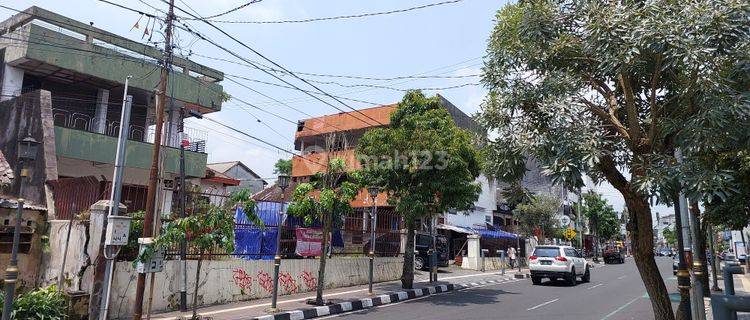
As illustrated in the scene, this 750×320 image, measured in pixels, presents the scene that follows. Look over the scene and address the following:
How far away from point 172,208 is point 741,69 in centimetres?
1302

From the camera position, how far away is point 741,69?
196 inches

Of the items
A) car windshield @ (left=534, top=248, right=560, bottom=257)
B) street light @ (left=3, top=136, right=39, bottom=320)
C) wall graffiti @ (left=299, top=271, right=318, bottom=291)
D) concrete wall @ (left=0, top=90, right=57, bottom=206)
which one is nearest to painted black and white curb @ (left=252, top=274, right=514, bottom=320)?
wall graffiti @ (left=299, top=271, right=318, bottom=291)

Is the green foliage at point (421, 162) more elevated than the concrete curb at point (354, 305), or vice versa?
the green foliage at point (421, 162)

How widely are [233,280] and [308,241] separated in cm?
355

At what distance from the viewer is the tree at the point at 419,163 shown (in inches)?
630

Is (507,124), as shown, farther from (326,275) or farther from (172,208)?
(326,275)

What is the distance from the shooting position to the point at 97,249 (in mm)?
10211

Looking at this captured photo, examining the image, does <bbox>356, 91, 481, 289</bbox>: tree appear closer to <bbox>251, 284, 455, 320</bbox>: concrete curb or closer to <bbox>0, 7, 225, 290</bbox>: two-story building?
<bbox>251, 284, 455, 320</bbox>: concrete curb

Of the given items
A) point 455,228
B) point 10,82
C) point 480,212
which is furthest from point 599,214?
point 10,82

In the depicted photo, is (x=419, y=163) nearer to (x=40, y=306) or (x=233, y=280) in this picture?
(x=233, y=280)

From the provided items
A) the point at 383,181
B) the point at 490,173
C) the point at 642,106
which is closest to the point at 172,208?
the point at 383,181

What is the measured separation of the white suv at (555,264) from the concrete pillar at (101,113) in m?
18.6

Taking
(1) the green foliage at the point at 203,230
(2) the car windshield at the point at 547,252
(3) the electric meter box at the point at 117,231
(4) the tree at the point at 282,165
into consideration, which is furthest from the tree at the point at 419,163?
(4) the tree at the point at 282,165

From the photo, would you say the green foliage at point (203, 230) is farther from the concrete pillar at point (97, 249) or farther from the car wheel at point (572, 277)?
the car wheel at point (572, 277)
